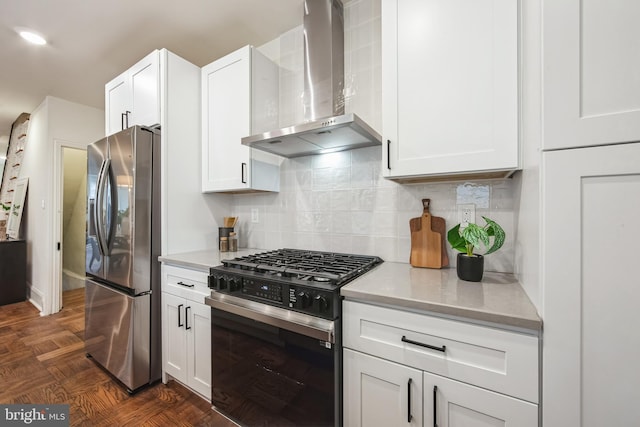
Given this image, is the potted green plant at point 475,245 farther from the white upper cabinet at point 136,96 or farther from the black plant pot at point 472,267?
the white upper cabinet at point 136,96

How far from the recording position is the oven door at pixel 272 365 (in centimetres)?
112

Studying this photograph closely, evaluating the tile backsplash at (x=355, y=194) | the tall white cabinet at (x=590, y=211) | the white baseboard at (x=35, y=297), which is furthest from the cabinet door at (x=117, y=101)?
the tall white cabinet at (x=590, y=211)

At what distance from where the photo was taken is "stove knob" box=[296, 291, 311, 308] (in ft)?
3.78

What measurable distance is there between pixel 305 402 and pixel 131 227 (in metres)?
1.57

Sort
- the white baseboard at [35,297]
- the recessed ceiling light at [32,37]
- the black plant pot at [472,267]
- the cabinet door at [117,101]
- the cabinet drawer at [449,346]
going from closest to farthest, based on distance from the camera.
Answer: the cabinet drawer at [449,346] → the black plant pot at [472,267] → the recessed ceiling light at [32,37] → the cabinet door at [117,101] → the white baseboard at [35,297]

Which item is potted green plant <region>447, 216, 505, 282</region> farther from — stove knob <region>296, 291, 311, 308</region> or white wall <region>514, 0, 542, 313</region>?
stove knob <region>296, 291, 311, 308</region>

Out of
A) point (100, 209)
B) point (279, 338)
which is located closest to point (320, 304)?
point (279, 338)

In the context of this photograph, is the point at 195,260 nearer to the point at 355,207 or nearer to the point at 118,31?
the point at 355,207

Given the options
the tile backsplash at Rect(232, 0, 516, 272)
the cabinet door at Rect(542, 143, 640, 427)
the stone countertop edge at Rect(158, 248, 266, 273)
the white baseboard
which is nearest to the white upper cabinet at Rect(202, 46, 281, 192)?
the tile backsplash at Rect(232, 0, 516, 272)

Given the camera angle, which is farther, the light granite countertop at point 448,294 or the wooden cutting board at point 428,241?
the wooden cutting board at point 428,241

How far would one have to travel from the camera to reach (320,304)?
1111 mm

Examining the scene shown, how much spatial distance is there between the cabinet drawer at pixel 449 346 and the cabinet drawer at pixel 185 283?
998mm

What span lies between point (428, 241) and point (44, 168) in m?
4.48

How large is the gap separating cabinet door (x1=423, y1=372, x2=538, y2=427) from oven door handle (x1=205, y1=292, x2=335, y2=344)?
0.40 m
